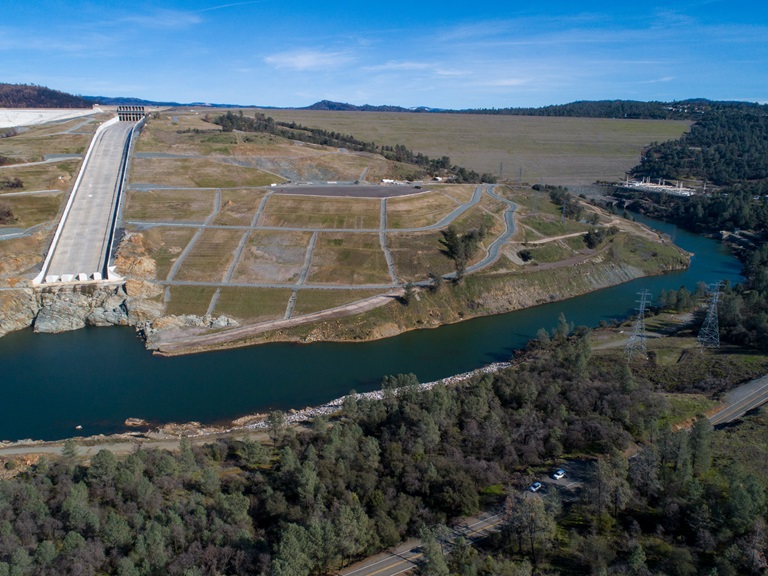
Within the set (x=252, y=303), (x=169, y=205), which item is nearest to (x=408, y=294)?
(x=252, y=303)

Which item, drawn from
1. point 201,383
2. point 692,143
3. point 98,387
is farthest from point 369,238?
point 692,143

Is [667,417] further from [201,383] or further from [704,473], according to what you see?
[201,383]

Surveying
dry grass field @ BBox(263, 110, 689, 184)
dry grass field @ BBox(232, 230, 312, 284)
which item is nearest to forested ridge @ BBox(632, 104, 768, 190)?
dry grass field @ BBox(263, 110, 689, 184)

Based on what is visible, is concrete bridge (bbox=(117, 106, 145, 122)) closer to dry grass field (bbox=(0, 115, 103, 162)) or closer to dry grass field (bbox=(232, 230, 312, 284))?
dry grass field (bbox=(0, 115, 103, 162))

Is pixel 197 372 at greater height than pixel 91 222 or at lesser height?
lesser

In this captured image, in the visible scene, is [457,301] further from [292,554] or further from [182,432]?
[292,554]

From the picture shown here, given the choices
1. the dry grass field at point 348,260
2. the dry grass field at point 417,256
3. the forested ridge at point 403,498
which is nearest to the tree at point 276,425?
the forested ridge at point 403,498

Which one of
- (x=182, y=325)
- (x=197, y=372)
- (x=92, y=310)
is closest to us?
(x=197, y=372)

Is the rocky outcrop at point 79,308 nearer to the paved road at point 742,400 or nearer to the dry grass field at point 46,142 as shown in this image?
the dry grass field at point 46,142

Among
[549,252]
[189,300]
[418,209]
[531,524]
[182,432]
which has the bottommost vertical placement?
[182,432]
